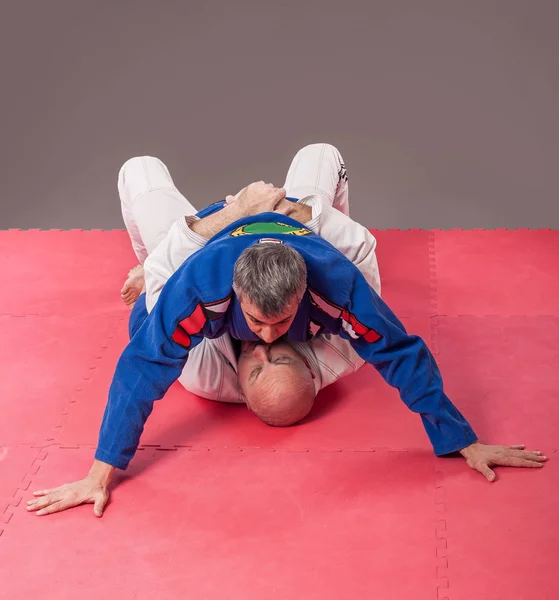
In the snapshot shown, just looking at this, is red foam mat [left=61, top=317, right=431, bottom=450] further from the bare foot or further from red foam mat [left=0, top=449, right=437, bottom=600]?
the bare foot

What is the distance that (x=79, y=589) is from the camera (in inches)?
109

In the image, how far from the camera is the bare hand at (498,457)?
3152 mm

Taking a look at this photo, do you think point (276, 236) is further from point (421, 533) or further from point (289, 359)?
point (421, 533)

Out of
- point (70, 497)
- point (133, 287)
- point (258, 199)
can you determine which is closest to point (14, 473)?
point (70, 497)

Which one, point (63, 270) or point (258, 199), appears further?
point (63, 270)

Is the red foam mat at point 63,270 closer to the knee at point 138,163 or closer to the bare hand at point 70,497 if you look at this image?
the knee at point 138,163

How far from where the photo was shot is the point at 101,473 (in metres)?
3.11

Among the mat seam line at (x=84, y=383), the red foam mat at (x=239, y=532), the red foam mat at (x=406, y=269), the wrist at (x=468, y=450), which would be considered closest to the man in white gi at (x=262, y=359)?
the wrist at (x=468, y=450)

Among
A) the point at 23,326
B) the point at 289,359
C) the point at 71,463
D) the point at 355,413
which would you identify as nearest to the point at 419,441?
the point at 355,413

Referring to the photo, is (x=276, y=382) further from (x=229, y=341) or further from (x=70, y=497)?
(x=70, y=497)

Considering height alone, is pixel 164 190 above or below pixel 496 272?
above

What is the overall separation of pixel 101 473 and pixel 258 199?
3.96 ft

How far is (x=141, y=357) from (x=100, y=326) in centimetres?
121

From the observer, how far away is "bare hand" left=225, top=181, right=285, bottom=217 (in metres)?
3.54
